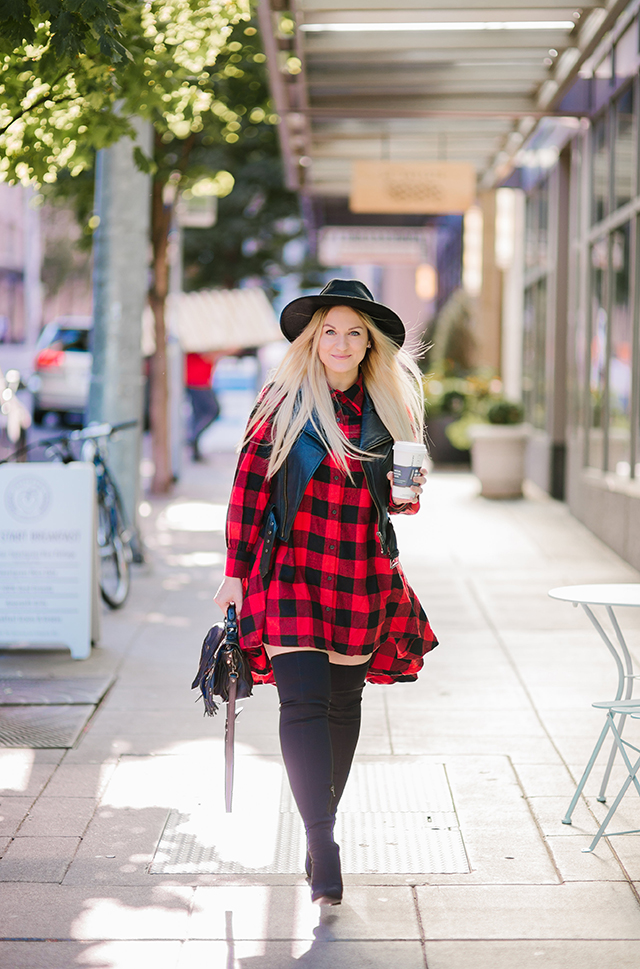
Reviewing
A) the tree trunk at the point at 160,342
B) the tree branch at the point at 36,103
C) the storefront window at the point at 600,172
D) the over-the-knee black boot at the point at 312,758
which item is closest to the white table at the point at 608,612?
the over-the-knee black boot at the point at 312,758

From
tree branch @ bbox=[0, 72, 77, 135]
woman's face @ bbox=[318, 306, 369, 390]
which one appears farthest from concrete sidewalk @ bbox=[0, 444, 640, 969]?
tree branch @ bbox=[0, 72, 77, 135]

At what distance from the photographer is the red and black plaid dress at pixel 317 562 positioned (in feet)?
11.0

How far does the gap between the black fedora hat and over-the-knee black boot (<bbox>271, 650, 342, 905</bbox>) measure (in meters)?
0.99

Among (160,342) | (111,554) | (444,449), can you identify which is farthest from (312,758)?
(444,449)

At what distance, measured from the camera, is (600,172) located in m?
A: 11.1

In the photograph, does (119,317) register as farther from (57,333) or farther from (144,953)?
(57,333)

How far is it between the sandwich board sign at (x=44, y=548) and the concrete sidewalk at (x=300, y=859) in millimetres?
258

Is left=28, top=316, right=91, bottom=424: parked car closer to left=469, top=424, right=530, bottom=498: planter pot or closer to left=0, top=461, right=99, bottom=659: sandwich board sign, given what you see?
left=469, top=424, right=530, bottom=498: planter pot

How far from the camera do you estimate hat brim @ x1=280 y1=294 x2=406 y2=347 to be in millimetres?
3461

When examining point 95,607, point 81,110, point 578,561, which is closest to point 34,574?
point 95,607

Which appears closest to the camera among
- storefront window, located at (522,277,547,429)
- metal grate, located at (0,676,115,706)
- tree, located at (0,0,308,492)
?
tree, located at (0,0,308,492)

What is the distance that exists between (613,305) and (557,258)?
3.28m

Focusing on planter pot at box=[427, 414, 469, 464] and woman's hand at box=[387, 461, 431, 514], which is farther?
planter pot at box=[427, 414, 469, 464]

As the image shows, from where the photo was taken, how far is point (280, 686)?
333 centimetres
